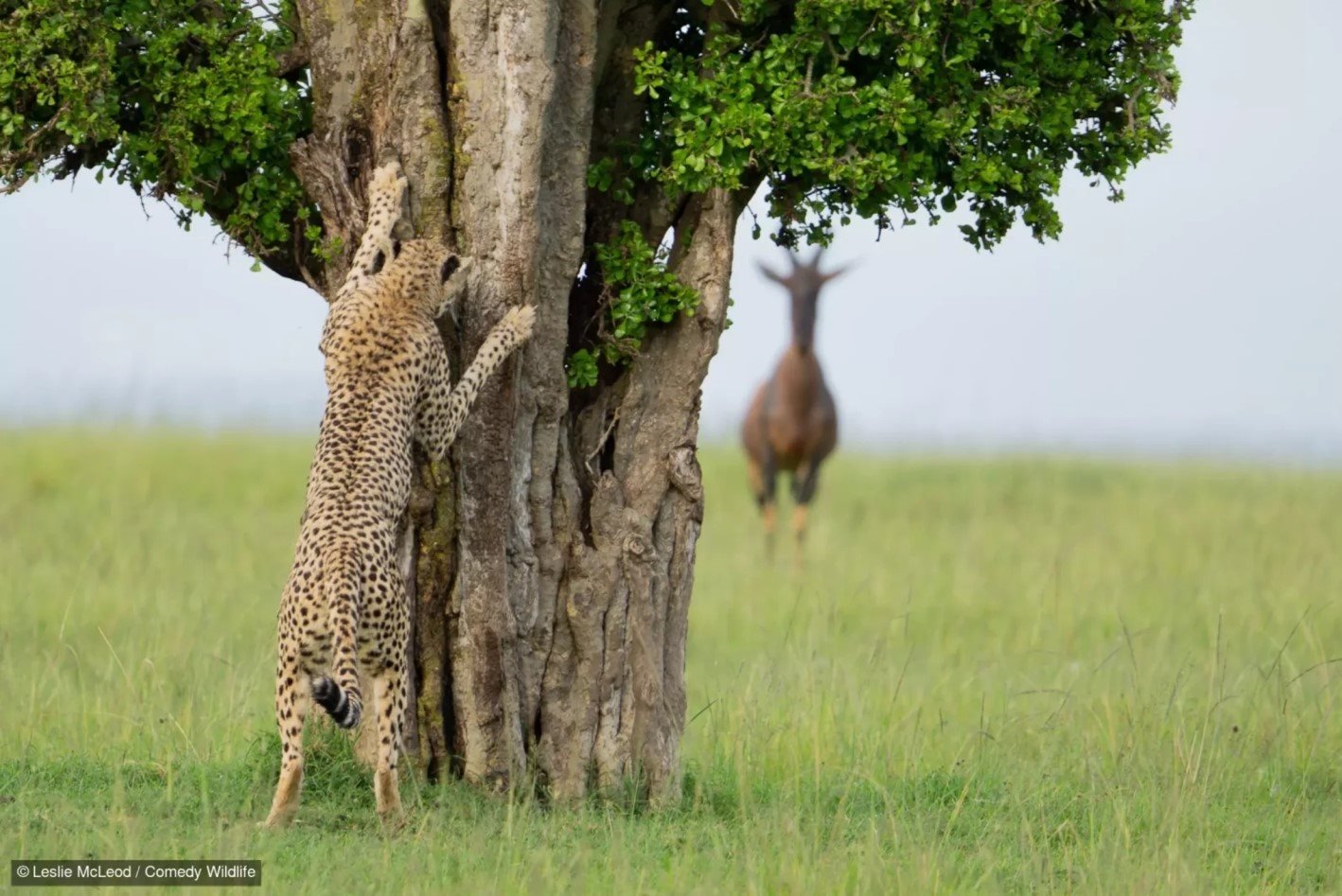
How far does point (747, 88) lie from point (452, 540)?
217 centimetres

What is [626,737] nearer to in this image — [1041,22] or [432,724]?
[432,724]

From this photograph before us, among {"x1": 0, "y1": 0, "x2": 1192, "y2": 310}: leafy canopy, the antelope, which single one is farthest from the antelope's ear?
{"x1": 0, "y1": 0, "x2": 1192, "y2": 310}: leafy canopy

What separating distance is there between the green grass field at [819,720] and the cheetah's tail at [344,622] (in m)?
0.55

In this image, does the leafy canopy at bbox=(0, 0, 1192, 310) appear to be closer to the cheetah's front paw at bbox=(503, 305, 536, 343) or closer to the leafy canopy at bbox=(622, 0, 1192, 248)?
the leafy canopy at bbox=(622, 0, 1192, 248)

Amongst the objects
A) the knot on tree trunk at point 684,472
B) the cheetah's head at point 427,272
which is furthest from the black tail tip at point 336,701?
the knot on tree trunk at point 684,472

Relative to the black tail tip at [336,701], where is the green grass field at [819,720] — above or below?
below

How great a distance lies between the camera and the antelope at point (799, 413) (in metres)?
17.7

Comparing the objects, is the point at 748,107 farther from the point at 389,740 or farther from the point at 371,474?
the point at 389,740

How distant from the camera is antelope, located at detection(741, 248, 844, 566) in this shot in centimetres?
1769

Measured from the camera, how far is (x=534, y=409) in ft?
22.2

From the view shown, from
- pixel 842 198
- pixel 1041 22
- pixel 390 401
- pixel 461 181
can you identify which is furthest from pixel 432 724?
pixel 1041 22

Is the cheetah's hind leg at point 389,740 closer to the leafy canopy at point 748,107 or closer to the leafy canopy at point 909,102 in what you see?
the leafy canopy at point 748,107

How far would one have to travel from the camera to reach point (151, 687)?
9102 mm

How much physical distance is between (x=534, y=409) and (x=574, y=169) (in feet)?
3.31
